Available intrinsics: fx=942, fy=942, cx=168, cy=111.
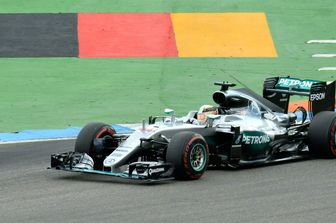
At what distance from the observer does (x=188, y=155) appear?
12.9m

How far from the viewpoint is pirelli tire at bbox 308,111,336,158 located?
14531mm

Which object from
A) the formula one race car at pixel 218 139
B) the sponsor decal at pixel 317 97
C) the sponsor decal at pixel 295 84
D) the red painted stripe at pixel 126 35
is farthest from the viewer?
the red painted stripe at pixel 126 35

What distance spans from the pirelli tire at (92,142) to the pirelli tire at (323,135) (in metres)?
3.19

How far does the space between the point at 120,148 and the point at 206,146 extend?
1225 millimetres

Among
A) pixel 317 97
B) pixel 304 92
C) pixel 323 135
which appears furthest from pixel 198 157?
pixel 304 92

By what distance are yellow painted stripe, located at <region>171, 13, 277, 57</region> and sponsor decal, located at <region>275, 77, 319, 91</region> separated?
7.34m

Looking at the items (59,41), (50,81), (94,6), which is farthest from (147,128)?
(94,6)

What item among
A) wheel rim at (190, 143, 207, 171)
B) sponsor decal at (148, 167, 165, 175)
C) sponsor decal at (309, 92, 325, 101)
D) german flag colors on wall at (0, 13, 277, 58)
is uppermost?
german flag colors on wall at (0, 13, 277, 58)

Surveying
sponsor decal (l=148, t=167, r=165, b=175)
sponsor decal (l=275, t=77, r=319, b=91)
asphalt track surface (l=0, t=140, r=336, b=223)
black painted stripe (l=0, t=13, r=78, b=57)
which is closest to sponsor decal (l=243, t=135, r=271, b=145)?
asphalt track surface (l=0, t=140, r=336, b=223)

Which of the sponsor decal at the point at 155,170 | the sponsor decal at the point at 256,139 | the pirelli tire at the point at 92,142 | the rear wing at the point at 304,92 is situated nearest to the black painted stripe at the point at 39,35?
the rear wing at the point at 304,92

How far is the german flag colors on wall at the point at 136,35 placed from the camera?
2331 cm

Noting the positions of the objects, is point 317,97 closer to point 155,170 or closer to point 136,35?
point 155,170

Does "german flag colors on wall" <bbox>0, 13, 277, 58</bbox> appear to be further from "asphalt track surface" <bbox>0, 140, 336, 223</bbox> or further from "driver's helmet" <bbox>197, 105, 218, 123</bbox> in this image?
"asphalt track surface" <bbox>0, 140, 336, 223</bbox>

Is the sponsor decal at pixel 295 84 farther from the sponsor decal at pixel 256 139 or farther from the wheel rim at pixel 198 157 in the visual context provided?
the wheel rim at pixel 198 157
